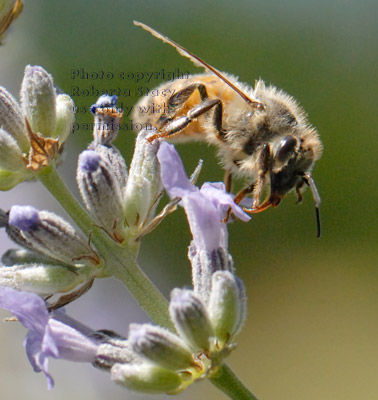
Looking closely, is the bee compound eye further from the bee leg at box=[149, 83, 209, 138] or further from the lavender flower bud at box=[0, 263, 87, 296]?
the lavender flower bud at box=[0, 263, 87, 296]

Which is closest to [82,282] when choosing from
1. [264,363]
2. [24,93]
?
[24,93]

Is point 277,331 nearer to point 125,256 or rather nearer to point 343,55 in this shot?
point 343,55

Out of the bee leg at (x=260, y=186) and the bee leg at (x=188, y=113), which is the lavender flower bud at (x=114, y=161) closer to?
the bee leg at (x=188, y=113)

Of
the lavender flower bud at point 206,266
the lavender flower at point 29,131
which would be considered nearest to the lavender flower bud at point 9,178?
the lavender flower at point 29,131

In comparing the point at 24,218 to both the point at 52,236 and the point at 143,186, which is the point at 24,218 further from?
the point at 143,186

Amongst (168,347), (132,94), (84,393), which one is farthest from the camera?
(132,94)

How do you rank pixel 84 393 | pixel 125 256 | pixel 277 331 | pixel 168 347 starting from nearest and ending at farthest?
pixel 168 347 < pixel 125 256 < pixel 84 393 < pixel 277 331
